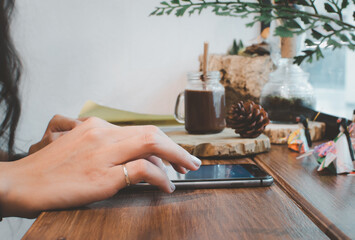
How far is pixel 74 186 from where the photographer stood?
50cm

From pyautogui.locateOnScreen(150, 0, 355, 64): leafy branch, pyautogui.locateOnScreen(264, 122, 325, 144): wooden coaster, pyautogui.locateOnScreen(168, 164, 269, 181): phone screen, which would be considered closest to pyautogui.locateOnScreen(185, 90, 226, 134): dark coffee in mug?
pyautogui.locateOnScreen(264, 122, 325, 144): wooden coaster

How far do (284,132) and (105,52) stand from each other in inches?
48.3

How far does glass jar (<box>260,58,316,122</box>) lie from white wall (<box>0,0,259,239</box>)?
78cm

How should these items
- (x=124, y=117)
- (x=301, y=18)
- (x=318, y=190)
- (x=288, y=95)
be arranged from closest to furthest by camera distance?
(x=301, y=18)
(x=318, y=190)
(x=288, y=95)
(x=124, y=117)

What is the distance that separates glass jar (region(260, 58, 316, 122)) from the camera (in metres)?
1.04

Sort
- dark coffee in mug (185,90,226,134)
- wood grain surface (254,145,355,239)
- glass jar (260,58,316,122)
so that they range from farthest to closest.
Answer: glass jar (260,58,316,122)
dark coffee in mug (185,90,226,134)
wood grain surface (254,145,355,239)

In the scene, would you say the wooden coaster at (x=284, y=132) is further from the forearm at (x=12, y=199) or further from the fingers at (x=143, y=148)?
the forearm at (x=12, y=199)

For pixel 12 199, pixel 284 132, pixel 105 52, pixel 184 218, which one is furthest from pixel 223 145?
pixel 105 52

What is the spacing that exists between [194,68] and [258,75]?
2.13ft

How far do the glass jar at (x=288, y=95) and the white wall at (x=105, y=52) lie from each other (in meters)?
0.79

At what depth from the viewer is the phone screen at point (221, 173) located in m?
0.60

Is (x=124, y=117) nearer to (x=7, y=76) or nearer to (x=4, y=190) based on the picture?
(x=7, y=76)

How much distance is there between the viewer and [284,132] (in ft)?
3.11

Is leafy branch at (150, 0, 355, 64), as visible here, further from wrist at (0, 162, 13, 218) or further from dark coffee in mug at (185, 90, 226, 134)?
dark coffee in mug at (185, 90, 226, 134)
